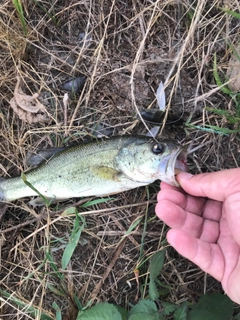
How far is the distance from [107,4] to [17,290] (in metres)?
2.99

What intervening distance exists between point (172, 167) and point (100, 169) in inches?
27.5

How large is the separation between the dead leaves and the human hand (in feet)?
5.11

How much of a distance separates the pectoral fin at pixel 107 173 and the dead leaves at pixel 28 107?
0.86m

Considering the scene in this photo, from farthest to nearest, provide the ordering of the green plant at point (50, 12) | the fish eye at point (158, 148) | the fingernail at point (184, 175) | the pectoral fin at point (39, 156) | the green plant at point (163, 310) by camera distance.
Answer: the green plant at point (50, 12)
the pectoral fin at point (39, 156)
the fish eye at point (158, 148)
the fingernail at point (184, 175)
the green plant at point (163, 310)

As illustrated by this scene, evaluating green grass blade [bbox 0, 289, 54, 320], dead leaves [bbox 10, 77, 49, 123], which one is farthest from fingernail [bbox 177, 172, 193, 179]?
green grass blade [bbox 0, 289, 54, 320]

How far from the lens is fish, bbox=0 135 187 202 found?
3277 mm

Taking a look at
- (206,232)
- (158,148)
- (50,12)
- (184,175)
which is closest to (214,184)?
(184,175)

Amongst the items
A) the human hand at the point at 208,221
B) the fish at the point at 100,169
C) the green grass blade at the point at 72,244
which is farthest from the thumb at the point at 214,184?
the green grass blade at the point at 72,244

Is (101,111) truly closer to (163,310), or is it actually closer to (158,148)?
(158,148)

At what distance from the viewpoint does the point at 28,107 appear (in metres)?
4.00

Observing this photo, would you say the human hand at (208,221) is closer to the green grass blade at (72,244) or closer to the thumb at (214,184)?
the thumb at (214,184)

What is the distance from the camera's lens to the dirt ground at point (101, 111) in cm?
367

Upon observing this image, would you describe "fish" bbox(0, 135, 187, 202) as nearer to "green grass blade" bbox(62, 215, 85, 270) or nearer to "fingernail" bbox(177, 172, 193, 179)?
"fingernail" bbox(177, 172, 193, 179)

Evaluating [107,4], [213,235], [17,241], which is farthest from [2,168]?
[213,235]
